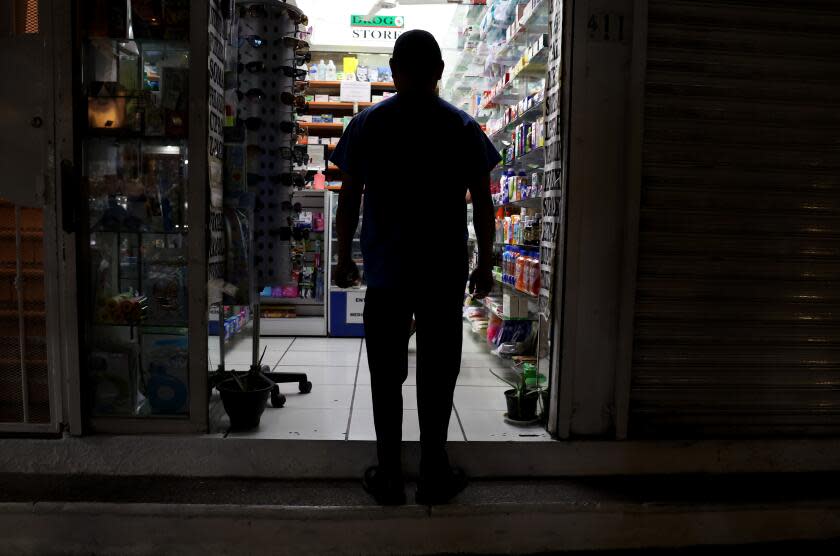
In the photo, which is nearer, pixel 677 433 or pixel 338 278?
pixel 338 278

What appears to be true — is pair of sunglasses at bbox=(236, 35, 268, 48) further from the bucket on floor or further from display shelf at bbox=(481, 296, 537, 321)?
display shelf at bbox=(481, 296, 537, 321)

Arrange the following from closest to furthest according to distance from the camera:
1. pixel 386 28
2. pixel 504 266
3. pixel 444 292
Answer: pixel 444 292
pixel 504 266
pixel 386 28

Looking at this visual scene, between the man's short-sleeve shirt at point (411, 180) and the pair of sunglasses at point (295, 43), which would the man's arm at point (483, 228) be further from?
the pair of sunglasses at point (295, 43)

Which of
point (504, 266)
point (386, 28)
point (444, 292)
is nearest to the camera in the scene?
point (444, 292)

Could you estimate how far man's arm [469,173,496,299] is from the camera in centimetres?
220

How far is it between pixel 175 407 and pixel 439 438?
126 cm

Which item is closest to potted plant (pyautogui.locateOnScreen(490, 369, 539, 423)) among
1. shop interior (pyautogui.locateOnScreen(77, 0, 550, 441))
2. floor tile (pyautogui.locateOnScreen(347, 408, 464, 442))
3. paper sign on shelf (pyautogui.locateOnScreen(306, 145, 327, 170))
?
shop interior (pyautogui.locateOnScreen(77, 0, 550, 441))

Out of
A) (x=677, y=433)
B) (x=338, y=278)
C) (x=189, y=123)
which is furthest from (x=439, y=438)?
(x=189, y=123)

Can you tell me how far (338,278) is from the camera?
224 centimetres

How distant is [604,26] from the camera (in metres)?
A: 2.54

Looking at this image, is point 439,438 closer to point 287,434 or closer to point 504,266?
point 287,434

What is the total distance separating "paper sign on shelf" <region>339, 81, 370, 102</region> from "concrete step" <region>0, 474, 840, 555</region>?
19.8 ft

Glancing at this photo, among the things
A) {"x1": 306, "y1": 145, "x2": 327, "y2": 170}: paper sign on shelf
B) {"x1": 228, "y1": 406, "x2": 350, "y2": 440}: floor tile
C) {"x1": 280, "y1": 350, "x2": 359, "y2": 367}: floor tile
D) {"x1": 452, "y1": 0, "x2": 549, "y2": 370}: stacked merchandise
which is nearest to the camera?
{"x1": 228, "y1": 406, "x2": 350, "y2": 440}: floor tile

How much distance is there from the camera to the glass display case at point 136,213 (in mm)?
2568
